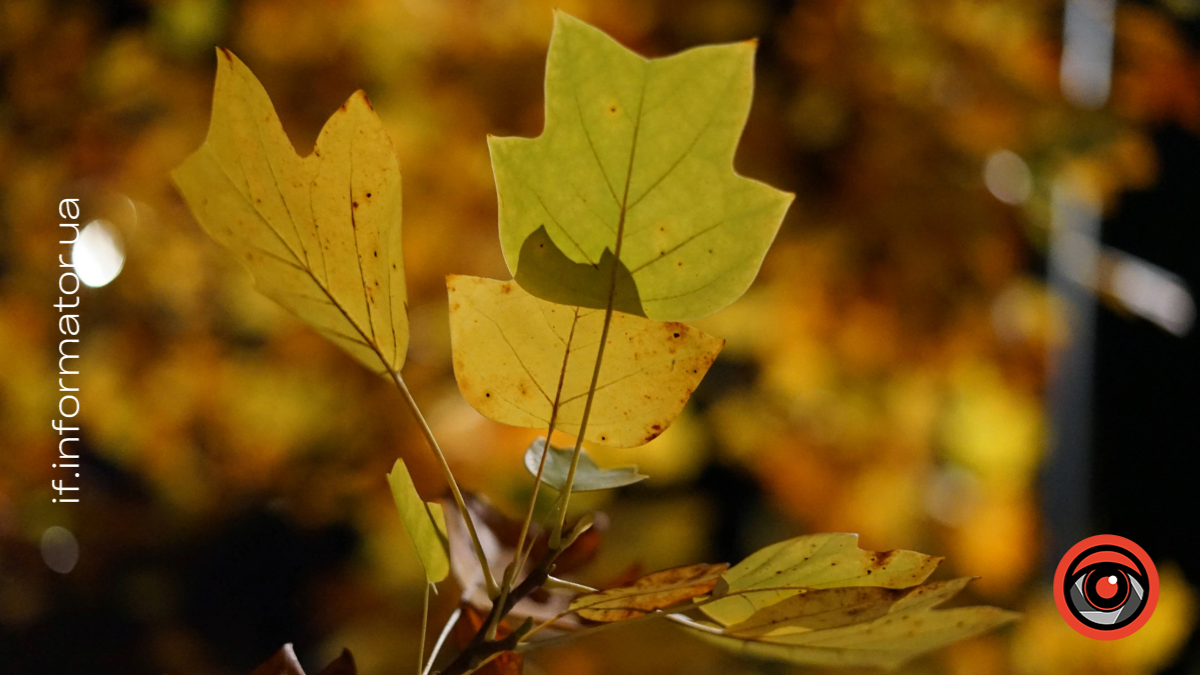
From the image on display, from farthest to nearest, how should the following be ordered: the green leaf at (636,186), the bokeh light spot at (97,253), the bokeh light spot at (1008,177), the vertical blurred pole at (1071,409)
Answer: the vertical blurred pole at (1071,409), the bokeh light spot at (1008,177), the bokeh light spot at (97,253), the green leaf at (636,186)

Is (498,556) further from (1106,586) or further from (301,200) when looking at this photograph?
(1106,586)

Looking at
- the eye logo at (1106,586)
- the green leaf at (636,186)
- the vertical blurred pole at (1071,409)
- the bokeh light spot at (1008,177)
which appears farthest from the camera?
the vertical blurred pole at (1071,409)

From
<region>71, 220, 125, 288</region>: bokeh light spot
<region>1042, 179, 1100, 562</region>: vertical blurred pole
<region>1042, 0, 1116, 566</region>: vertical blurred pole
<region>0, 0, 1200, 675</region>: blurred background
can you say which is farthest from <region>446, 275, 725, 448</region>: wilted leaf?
<region>1042, 179, 1100, 562</region>: vertical blurred pole

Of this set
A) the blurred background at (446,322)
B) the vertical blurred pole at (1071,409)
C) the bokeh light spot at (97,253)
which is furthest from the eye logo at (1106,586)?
the vertical blurred pole at (1071,409)

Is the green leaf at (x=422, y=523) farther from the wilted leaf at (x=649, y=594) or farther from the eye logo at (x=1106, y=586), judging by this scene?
the eye logo at (x=1106, y=586)

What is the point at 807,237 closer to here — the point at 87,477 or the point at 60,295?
the point at 60,295
